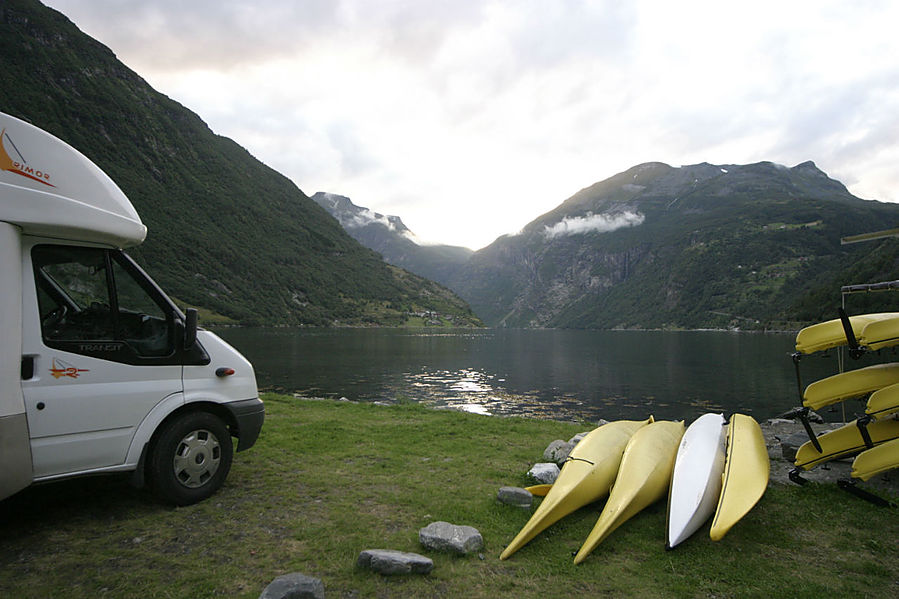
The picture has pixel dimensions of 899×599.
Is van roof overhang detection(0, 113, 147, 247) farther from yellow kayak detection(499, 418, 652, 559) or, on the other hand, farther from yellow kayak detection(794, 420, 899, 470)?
yellow kayak detection(794, 420, 899, 470)

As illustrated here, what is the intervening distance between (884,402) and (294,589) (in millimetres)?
8161

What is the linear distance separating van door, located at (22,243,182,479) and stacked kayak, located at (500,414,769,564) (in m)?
4.97

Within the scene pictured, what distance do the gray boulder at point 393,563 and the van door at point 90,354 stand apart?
342 cm

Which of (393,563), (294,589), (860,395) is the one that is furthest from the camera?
→ (860,395)

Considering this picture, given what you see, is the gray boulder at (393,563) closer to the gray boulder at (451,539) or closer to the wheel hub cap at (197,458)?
the gray boulder at (451,539)

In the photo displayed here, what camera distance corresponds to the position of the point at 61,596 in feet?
13.7

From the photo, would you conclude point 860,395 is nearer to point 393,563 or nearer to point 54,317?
point 393,563

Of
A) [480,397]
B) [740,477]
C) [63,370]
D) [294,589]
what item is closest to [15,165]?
[63,370]

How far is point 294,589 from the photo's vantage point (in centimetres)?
404

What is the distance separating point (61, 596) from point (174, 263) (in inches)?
8285

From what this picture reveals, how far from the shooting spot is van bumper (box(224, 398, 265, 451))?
22.3ft

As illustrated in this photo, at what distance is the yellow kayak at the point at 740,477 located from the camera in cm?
562

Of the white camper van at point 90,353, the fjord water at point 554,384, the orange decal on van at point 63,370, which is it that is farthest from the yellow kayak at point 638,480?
the fjord water at point 554,384

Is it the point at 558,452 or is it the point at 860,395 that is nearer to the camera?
the point at 860,395
